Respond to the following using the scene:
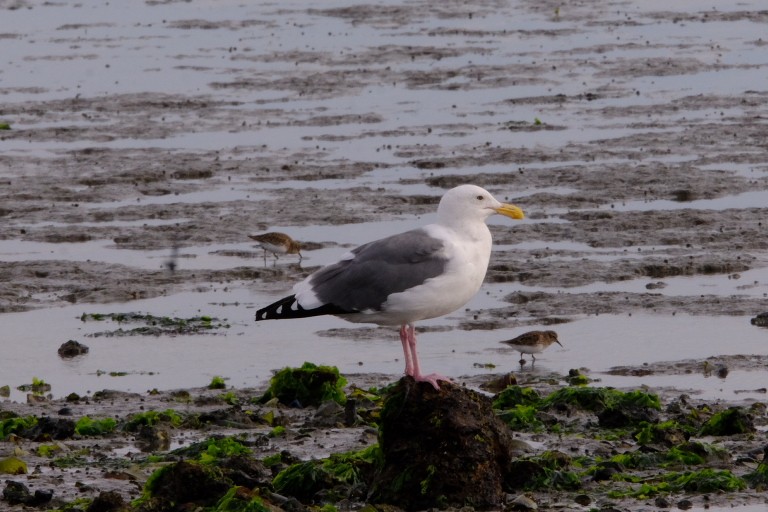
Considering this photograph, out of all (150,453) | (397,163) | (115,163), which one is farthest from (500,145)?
(150,453)

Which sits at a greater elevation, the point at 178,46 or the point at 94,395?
the point at 178,46

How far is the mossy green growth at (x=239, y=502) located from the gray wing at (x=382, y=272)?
1.41 meters

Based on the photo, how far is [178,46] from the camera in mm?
34219

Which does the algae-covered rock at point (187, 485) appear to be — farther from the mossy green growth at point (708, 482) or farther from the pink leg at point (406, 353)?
the mossy green growth at point (708, 482)

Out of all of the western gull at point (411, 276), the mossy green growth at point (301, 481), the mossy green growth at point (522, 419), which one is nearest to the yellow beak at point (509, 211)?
the western gull at point (411, 276)

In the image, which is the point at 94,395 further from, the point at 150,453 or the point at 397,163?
the point at 397,163

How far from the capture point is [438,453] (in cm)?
942

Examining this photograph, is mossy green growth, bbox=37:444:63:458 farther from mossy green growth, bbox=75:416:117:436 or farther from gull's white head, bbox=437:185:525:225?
gull's white head, bbox=437:185:525:225

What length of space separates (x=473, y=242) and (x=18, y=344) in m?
5.47

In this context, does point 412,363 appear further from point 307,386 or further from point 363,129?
point 363,129

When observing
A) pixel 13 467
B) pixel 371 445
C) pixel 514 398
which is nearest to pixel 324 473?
pixel 371 445

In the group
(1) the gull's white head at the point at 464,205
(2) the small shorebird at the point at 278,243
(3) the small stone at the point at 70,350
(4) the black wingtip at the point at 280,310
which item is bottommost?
(3) the small stone at the point at 70,350

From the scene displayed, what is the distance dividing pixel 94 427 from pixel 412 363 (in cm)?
245

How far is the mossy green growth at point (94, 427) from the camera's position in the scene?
11.3 m
